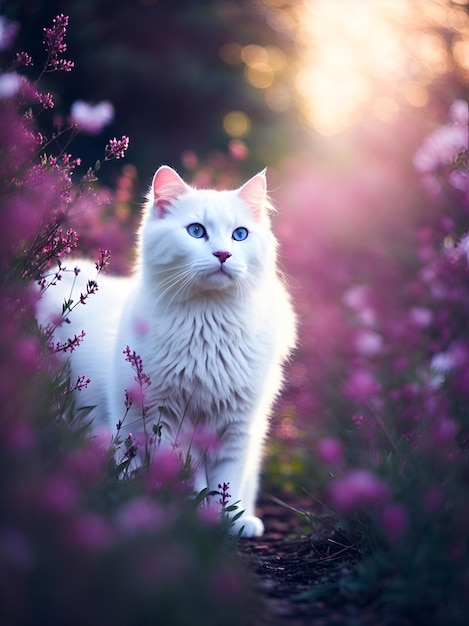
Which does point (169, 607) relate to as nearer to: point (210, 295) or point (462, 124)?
point (210, 295)

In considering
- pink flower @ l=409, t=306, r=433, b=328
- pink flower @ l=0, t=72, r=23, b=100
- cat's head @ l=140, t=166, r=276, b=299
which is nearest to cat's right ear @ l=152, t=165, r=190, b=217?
cat's head @ l=140, t=166, r=276, b=299

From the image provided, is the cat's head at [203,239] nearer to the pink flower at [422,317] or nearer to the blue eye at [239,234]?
the blue eye at [239,234]

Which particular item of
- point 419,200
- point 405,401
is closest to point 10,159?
point 405,401

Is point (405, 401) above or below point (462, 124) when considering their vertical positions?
below

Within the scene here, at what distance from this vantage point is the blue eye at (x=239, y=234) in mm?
2846

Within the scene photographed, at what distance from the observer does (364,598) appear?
1876 mm

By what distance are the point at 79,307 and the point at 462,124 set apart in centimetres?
247

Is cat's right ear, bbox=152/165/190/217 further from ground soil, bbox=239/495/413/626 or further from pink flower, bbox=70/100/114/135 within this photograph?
ground soil, bbox=239/495/413/626

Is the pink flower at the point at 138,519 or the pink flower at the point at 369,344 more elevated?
the pink flower at the point at 369,344

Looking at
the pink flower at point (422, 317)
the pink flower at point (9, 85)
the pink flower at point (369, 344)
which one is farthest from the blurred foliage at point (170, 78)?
the pink flower at point (9, 85)

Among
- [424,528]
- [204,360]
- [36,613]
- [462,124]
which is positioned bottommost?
[36,613]

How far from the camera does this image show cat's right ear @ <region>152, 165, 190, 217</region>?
116 inches

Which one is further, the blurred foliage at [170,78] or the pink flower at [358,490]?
the blurred foliage at [170,78]

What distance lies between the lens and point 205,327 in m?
2.78
